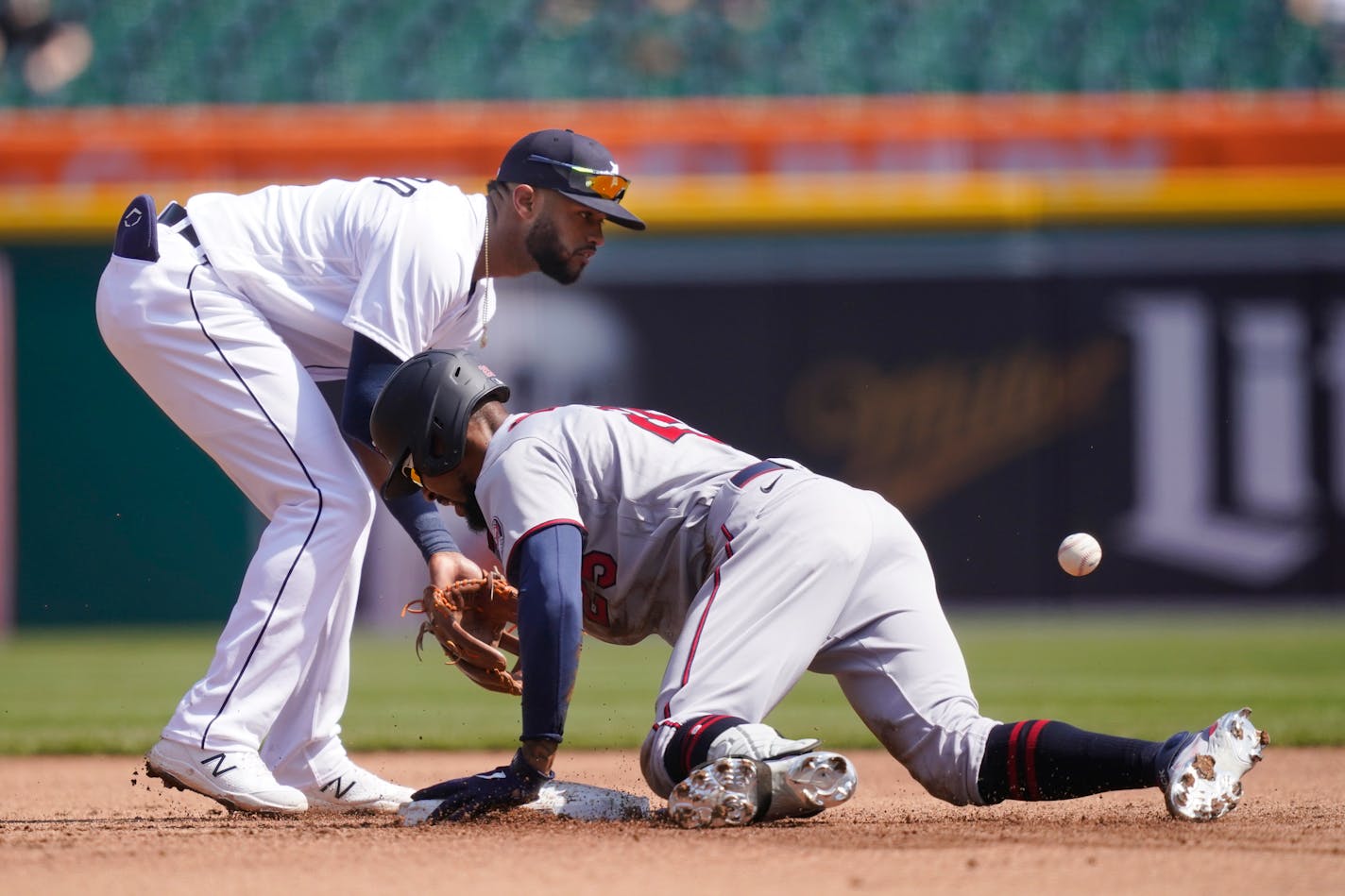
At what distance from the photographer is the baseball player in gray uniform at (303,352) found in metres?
3.23

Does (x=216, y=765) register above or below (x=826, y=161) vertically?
below

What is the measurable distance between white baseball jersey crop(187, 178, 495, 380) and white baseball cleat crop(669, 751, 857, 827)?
3.40 feet

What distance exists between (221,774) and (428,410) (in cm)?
85

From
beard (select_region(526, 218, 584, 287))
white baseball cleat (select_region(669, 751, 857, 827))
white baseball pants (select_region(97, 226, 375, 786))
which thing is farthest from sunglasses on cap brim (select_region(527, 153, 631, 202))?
white baseball cleat (select_region(669, 751, 857, 827))

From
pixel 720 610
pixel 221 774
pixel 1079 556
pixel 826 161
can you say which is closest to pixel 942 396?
pixel 826 161

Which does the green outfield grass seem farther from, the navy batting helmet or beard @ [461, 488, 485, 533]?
the navy batting helmet

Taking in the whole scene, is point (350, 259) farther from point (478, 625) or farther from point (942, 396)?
point (942, 396)

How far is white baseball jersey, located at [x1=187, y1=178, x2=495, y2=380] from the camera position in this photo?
3252mm

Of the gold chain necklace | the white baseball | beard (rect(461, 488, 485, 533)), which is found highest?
the gold chain necklace

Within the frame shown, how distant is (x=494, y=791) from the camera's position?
3021 millimetres

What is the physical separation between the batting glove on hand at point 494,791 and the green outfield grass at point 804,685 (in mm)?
2085

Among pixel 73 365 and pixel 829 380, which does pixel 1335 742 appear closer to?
pixel 829 380

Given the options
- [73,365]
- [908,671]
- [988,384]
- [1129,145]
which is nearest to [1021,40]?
[1129,145]

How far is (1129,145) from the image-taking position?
9.47m
